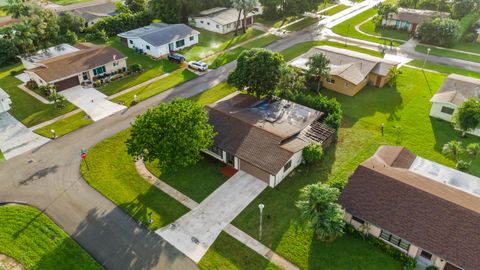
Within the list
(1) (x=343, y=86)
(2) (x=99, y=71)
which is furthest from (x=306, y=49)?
(2) (x=99, y=71)

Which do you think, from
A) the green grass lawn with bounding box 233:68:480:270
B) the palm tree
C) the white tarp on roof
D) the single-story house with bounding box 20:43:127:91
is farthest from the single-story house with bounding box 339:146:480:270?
the single-story house with bounding box 20:43:127:91

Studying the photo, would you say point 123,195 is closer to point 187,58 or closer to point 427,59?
point 187,58

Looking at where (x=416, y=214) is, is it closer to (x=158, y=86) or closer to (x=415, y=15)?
(x=158, y=86)

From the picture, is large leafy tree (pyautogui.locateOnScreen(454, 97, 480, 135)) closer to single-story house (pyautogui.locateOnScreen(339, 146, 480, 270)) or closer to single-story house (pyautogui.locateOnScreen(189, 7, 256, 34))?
single-story house (pyautogui.locateOnScreen(339, 146, 480, 270))

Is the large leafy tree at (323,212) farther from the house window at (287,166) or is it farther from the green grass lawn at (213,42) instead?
the green grass lawn at (213,42)

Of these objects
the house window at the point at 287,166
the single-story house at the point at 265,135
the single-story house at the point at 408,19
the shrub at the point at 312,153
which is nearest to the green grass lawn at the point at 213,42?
the single-story house at the point at 265,135

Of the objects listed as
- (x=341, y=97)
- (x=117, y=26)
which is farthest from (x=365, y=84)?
(x=117, y=26)
